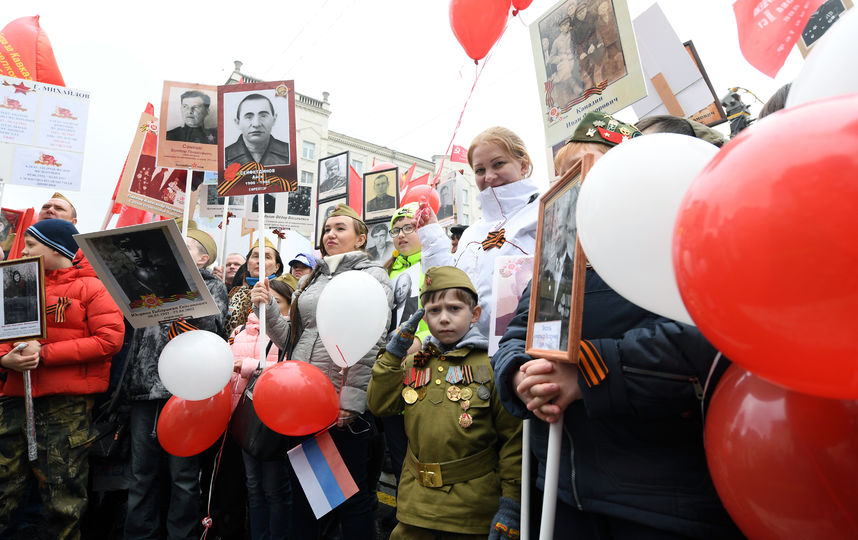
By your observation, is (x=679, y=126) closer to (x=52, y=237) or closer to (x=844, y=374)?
(x=844, y=374)

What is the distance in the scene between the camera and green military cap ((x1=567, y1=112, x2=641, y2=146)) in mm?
1624

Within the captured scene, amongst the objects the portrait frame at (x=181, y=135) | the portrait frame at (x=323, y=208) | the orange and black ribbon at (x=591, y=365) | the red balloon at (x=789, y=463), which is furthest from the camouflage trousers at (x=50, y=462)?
the red balloon at (x=789, y=463)

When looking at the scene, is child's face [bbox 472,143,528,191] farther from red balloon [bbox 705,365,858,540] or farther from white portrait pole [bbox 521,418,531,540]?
red balloon [bbox 705,365,858,540]

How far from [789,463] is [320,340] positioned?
8.09ft

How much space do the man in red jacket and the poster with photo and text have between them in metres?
1.83

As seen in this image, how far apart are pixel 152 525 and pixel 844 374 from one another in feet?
12.2

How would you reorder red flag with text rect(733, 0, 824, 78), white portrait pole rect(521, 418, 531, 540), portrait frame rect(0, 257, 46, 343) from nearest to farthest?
1. white portrait pole rect(521, 418, 531, 540)
2. portrait frame rect(0, 257, 46, 343)
3. red flag with text rect(733, 0, 824, 78)

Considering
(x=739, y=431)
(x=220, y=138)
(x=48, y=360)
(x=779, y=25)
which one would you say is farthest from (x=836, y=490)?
(x=48, y=360)

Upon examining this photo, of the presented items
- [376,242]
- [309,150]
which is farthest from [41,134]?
[309,150]

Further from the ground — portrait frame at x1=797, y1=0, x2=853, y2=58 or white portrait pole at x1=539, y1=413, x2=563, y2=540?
portrait frame at x1=797, y1=0, x2=853, y2=58

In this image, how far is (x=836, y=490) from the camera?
734 millimetres

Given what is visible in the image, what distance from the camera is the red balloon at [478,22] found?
3.68 metres

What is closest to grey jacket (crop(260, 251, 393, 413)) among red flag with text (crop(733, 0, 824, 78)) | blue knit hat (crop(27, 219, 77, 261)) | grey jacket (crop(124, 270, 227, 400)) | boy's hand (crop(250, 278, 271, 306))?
boy's hand (crop(250, 278, 271, 306))

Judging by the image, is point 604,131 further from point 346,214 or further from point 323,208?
point 323,208
